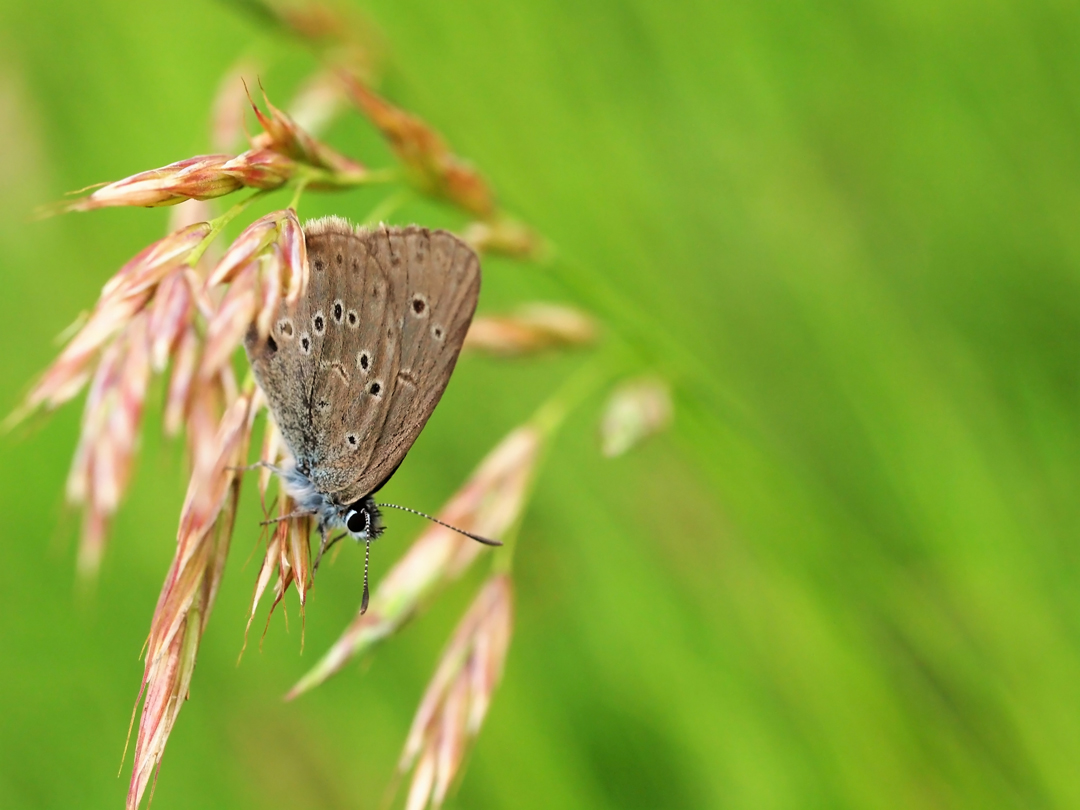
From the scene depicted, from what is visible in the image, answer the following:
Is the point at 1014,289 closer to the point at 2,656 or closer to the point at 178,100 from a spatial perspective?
the point at 178,100

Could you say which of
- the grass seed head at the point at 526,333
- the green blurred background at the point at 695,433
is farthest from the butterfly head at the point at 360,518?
the green blurred background at the point at 695,433

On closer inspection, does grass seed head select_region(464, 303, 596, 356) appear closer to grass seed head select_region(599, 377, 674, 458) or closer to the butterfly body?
grass seed head select_region(599, 377, 674, 458)

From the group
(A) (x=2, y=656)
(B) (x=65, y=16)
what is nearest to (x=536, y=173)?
(B) (x=65, y=16)

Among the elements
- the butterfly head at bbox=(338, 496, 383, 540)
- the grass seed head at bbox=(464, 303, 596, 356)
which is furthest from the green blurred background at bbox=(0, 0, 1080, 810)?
the butterfly head at bbox=(338, 496, 383, 540)

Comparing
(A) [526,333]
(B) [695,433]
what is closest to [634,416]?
(A) [526,333]

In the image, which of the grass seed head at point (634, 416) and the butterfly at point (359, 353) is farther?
the grass seed head at point (634, 416)

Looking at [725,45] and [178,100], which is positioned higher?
[725,45]

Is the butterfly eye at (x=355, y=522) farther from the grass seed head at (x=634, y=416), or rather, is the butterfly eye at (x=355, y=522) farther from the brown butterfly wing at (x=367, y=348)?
the grass seed head at (x=634, y=416)
